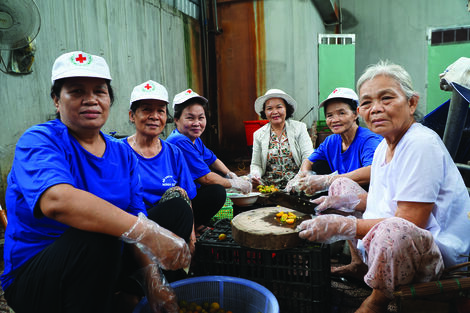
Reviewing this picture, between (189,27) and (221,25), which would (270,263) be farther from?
(221,25)

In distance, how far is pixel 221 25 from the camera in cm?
735

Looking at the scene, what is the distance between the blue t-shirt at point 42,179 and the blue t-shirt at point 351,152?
6.84 ft

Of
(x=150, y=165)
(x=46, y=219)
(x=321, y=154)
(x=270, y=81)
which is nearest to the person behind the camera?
(x=46, y=219)

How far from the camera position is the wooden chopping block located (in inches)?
74.7

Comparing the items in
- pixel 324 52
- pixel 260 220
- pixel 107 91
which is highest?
pixel 324 52

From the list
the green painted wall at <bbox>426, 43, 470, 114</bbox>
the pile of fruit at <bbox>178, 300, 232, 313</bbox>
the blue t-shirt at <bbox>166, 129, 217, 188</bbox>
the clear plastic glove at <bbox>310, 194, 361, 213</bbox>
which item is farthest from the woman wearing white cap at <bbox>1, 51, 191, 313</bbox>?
the green painted wall at <bbox>426, 43, 470, 114</bbox>

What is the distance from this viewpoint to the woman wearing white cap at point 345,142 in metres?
2.92

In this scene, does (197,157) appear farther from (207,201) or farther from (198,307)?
(198,307)

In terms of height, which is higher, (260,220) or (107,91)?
(107,91)

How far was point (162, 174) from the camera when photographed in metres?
2.56

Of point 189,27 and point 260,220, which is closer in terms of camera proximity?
point 260,220

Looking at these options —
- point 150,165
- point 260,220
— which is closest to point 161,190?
point 150,165

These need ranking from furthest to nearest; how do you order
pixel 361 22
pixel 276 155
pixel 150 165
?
pixel 361 22 → pixel 276 155 → pixel 150 165

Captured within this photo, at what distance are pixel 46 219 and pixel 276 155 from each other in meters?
2.95
